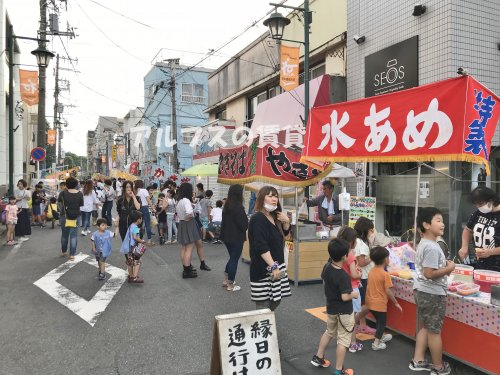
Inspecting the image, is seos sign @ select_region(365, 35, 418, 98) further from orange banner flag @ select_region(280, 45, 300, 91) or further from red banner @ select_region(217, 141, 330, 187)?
red banner @ select_region(217, 141, 330, 187)

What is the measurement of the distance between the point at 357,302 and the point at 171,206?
26.5 ft

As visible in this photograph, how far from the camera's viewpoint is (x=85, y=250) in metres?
10.7

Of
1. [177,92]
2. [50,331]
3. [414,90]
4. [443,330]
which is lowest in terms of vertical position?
[50,331]

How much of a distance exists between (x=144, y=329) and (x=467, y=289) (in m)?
4.14

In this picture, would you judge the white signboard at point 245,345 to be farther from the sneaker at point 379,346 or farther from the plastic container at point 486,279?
the plastic container at point 486,279

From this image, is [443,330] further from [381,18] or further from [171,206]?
[171,206]

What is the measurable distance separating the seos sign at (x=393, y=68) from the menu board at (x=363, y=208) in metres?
3.13

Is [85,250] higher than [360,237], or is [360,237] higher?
[360,237]

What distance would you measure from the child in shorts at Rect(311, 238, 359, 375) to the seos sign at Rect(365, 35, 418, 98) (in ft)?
21.0

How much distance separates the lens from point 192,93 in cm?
3531

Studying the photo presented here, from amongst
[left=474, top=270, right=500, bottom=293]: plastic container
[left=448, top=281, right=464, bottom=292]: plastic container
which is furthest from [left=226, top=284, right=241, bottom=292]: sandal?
[left=474, top=270, right=500, bottom=293]: plastic container

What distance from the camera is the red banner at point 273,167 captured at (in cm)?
716

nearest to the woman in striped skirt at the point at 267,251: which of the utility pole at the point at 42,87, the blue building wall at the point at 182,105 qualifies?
the utility pole at the point at 42,87

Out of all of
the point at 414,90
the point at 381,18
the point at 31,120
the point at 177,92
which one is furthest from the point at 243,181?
the point at 31,120
